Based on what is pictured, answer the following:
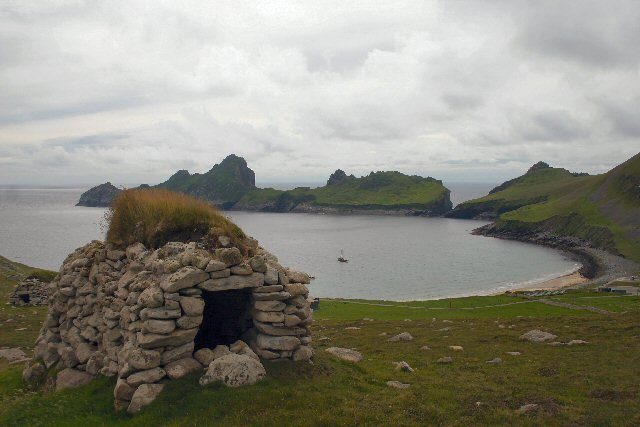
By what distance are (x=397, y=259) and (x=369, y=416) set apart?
122850 mm

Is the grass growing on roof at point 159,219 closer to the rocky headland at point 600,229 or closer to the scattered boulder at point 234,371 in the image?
the scattered boulder at point 234,371

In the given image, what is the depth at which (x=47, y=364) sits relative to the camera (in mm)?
20859

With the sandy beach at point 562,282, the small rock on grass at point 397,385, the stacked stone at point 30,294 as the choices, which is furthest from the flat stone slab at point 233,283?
the sandy beach at point 562,282

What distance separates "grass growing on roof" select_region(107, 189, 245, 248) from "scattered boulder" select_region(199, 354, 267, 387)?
16.4ft

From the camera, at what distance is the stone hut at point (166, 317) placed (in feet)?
52.0

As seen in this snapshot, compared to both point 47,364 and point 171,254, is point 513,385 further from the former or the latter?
point 47,364

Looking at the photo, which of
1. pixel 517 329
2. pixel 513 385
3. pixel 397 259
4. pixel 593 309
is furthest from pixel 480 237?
pixel 513 385

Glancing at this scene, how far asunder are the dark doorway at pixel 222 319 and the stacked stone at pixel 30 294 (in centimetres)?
3857

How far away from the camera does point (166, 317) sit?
15.9 m

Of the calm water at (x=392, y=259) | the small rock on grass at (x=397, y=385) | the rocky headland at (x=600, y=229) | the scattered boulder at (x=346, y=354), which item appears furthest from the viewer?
the rocky headland at (x=600, y=229)

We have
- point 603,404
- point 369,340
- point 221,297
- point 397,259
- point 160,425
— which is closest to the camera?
point 160,425

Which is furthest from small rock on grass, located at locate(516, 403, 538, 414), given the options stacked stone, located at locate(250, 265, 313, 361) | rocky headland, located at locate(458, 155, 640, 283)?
rocky headland, located at locate(458, 155, 640, 283)

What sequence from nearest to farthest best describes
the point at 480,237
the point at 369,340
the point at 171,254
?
the point at 171,254
the point at 369,340
the point at 480,237

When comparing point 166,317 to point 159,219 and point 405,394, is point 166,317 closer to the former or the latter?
point 159,219
